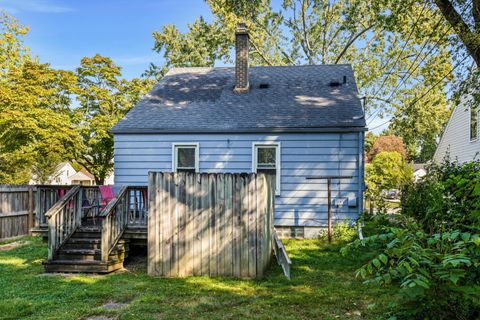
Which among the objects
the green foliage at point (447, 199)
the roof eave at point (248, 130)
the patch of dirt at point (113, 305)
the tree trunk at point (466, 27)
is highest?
the tree trunk at point (466, 27)

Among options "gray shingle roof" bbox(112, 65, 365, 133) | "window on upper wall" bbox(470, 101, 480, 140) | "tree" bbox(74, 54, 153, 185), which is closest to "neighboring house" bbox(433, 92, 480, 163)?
"window on upper wall" bbox(470, 101, 480, 140)

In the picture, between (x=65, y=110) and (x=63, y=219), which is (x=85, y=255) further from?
(x=65, y=110)

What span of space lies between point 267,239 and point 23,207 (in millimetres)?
7953

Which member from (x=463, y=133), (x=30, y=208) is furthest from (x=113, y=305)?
(x=463, y=133)

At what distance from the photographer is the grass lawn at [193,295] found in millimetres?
4445

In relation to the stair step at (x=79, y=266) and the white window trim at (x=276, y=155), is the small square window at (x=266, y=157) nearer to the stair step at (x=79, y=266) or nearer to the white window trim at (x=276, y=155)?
the white window trim at (x=276, y=155)

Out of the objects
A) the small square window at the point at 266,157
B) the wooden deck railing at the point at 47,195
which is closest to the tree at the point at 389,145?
the small square window at the point at 266,157

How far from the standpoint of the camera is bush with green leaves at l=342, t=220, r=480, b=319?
210 centimetres

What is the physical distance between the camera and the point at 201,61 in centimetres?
2331

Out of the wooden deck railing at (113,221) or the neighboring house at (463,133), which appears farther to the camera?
the neighboring house at (463,133)

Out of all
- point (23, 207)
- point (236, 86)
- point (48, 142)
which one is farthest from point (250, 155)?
point (48, 142)

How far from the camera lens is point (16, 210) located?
10297mm

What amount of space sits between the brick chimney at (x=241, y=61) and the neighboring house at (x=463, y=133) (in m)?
8.02

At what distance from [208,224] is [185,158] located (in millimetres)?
4547
